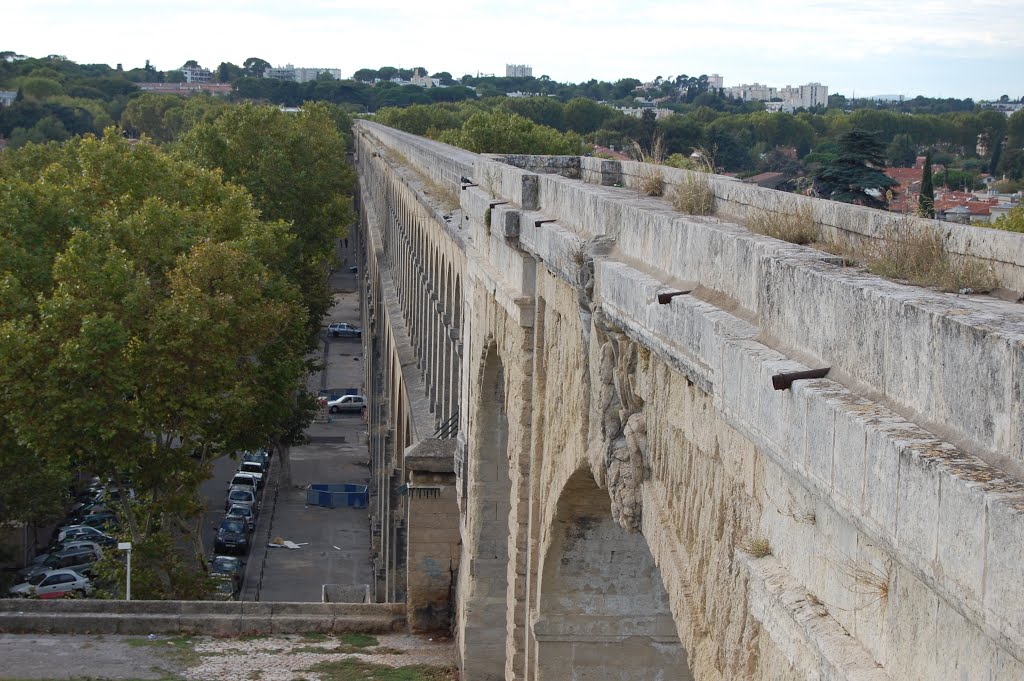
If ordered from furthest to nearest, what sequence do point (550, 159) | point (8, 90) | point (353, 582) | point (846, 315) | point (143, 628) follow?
point (8, 90) < point (353, 582) < point (143, 628) < point (550, 159) < point (846, 315)

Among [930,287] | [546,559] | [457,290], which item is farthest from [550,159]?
[930,287]

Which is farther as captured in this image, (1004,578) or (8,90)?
(8,90)

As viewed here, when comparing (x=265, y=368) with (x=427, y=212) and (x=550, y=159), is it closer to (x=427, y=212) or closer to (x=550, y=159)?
(x=427, y=212)

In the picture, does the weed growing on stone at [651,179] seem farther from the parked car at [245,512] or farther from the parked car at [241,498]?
the parked car at [241,498]

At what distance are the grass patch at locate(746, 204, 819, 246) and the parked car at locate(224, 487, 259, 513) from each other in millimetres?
25251

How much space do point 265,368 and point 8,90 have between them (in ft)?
431

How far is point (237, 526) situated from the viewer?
1078 inches

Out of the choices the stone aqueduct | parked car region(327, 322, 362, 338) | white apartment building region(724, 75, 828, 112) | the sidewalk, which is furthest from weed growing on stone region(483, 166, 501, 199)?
white apartment building region(724, 75, 828, 112)

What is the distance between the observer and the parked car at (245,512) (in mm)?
28656

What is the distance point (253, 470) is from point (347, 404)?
9391 millimetres

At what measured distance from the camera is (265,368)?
21594 millimetres

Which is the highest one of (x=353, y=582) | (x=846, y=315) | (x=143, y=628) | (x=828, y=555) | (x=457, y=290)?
(x=846, y=315)

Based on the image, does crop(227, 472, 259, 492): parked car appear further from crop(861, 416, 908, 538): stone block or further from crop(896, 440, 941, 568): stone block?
crop(896, 440, 941, 568): stone block

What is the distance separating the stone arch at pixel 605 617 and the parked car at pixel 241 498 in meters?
21.3
